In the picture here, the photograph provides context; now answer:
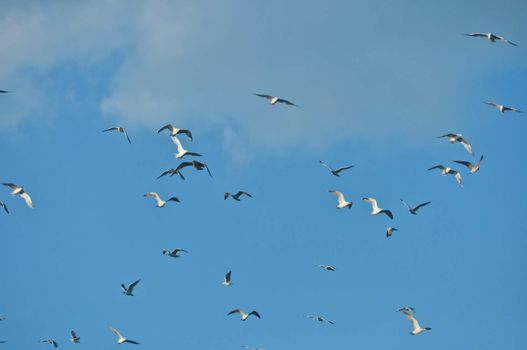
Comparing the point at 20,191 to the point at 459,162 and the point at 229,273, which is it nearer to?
the point at 229,273

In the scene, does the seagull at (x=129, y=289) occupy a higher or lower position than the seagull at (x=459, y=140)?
lower

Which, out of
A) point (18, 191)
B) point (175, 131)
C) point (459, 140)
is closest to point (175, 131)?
point (175, 131)

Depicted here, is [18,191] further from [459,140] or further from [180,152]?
[459,140]

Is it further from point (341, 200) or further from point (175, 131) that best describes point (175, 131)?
point (341, 200)

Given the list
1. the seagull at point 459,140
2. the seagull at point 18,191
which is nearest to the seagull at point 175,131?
the seagull at point 18,191

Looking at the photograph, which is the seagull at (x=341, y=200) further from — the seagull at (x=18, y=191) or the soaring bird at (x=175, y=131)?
the seagull at (x=18, y=191)

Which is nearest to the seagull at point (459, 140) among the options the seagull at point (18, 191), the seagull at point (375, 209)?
the seagull at point (375, 209)

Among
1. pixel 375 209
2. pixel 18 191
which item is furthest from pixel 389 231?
pixel 18 191

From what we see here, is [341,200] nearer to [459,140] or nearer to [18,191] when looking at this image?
[459,140]

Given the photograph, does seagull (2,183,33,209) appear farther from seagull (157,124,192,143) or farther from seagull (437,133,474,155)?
seagull (437,133,474,155)

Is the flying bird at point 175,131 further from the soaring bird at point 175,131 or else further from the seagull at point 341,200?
the seagull at point 341,200

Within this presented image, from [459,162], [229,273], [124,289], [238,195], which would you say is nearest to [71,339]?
[124,289]

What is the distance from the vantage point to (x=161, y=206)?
3135 inches

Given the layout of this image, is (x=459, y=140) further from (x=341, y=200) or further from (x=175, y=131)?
(x=175, y=131)
